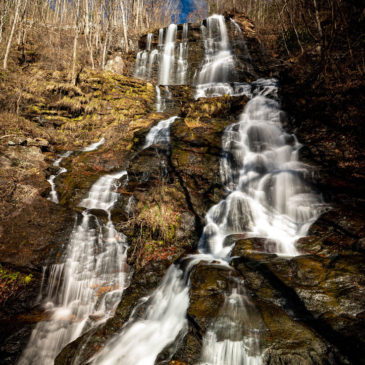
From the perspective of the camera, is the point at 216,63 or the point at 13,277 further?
the point at 216,63

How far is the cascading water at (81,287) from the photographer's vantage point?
4.62m

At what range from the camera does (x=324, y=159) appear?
776cm

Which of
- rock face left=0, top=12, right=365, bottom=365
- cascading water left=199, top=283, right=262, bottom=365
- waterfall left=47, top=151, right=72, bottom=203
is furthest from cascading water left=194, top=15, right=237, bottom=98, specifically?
cascading water left=199, top=283, right=262, bottom=365

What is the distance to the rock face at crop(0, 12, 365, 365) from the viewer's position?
328 centimetres

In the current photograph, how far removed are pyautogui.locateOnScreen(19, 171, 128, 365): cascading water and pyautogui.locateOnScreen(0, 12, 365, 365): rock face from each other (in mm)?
272

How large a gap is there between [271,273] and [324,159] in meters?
5.55

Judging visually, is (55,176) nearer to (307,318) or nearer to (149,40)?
(307,318)

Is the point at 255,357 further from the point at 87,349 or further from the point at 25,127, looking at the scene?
the point at 25,127

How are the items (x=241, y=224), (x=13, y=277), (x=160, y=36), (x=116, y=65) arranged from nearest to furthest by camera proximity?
(x=13, y=277) < (x=241, y=224) < (x=116, y=65) < (x=160, y=36)

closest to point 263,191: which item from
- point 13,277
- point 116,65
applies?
point 13,277

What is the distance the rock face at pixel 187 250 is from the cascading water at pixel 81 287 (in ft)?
0.89

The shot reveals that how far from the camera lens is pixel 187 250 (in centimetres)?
640

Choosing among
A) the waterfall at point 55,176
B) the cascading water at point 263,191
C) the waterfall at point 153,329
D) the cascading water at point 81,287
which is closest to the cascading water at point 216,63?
the cascading water at point 263,191

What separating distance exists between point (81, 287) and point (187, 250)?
2954mm
